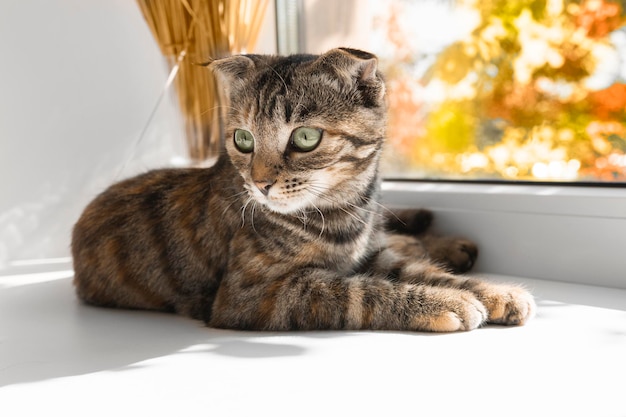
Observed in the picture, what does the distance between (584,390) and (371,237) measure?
79 centimetres

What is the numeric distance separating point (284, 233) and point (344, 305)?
0.25 metres

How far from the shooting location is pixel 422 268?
5.74 feet

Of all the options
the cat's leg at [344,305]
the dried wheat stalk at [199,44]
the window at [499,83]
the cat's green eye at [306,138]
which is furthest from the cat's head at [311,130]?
the dried wheat stalk at [199,44]

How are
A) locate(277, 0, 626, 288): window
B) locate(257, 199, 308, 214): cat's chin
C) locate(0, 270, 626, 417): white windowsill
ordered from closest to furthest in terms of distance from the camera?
locate(0, 270, 626, 417): white windowsill
locate(257, 199, 308, 214): cat's chin
locate(277, 0, 626, 288): window

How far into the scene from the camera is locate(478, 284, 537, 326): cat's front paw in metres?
Answer: 1.45

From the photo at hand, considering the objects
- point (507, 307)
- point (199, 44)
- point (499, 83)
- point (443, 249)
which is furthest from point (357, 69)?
point (199, 44)

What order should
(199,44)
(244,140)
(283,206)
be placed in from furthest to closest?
(199,44), (244,140), (283,206)

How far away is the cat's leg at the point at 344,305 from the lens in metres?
1.41

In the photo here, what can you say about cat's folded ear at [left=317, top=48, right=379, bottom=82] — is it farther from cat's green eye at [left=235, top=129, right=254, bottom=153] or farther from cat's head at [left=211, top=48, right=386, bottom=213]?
cat's green eye at [left=235, top=129, right=254, bottom=153]

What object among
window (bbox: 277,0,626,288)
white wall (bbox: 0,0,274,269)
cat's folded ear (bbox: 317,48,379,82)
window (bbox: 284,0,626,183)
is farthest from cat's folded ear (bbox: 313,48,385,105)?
white wall (bbox: 0,0,274,269)

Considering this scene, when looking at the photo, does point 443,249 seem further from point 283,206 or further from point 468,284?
point 283,206

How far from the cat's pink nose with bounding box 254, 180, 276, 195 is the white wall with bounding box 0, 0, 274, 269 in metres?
1.14

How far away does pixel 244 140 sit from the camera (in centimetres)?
161

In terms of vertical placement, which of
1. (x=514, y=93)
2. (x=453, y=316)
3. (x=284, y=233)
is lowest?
(x=453, y=316)
